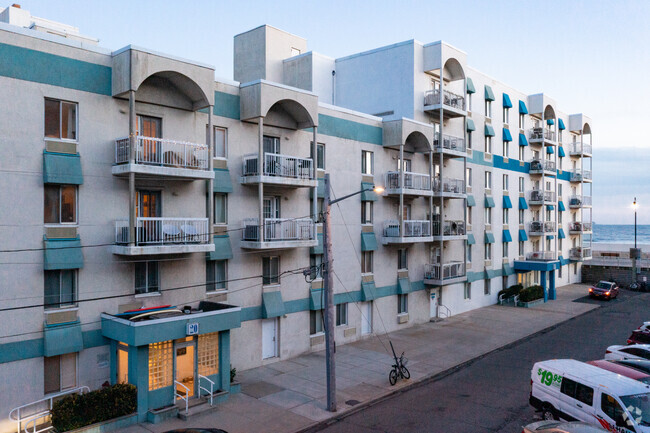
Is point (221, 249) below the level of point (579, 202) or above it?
below

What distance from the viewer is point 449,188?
33219 millimetres

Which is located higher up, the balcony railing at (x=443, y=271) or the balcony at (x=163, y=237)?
the balcony at (x=163, y=237)

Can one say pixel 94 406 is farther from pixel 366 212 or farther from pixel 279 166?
pixel 366 212

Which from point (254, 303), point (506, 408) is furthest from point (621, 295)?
point (254, 303)

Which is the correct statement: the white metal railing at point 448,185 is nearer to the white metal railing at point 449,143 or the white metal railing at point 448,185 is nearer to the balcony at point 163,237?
the white metal railing at point 449,143

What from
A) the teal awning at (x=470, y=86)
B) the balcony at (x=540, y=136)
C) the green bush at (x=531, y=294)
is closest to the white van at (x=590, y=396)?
the teal awning at (x=470, y=86)

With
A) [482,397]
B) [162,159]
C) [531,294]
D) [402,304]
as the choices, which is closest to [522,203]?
[531,294]

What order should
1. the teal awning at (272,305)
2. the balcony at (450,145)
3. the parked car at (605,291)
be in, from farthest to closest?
the parked car at (605,291), the balcony at (450,145), the teal awning at (272,305)

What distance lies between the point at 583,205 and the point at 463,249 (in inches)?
1016

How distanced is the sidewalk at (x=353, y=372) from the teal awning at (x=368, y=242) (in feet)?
16.8

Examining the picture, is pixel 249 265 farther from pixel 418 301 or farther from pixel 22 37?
pixel 418 301

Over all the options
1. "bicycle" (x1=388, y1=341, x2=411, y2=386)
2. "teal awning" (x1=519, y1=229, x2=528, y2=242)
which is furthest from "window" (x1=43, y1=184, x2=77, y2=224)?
"teal awning" (x1=519, y1=229, x2=528, y2=242)

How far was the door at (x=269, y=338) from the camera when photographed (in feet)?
75.5

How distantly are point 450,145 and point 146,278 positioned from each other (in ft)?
71.5
